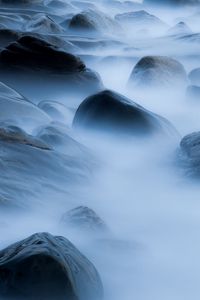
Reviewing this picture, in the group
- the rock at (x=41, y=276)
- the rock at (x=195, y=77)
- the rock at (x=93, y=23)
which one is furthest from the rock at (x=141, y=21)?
the rock at (x=41, y=276)

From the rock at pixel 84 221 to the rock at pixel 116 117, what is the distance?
1625mm

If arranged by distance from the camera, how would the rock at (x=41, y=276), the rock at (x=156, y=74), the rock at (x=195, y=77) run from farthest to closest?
1. the rock at (x=195, y=77)
2. the rock at (x=156, y=74)
3. the rock at (x=41, y=276)

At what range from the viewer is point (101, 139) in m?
4.82

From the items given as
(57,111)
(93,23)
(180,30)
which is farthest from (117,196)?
(180,30)

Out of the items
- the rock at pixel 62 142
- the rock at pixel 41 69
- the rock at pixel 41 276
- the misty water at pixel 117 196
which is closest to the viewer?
the rock at pixel 41 276

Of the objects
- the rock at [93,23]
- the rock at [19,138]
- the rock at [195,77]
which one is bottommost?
the rock at [19,138]

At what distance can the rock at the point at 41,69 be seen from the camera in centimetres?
616

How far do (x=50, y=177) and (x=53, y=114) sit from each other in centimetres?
149

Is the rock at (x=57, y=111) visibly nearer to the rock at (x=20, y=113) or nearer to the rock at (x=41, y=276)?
the rock at (x=20, y=113)

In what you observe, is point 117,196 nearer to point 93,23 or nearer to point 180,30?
point 93,23

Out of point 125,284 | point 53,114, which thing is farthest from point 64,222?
point 53,114

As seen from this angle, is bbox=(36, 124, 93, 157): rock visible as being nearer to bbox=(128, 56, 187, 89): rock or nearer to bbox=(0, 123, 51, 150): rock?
bbox=(0, 123, 51, 150): rock

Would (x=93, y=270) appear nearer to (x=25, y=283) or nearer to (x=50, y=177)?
(x=25, y=283)

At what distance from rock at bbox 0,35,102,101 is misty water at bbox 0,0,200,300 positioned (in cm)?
3
